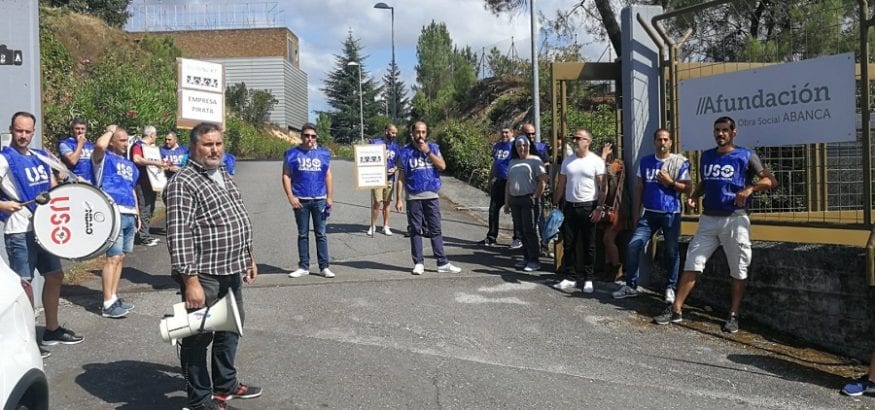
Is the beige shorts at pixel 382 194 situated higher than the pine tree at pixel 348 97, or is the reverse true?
the pine tree at pixel 348 97

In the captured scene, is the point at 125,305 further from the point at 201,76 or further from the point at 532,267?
the point at 532,267

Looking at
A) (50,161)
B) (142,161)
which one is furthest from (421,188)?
(142,161)

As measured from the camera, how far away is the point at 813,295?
20.9 feet

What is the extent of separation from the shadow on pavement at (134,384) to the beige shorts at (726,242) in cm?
447

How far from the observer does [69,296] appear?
7555 millimetres

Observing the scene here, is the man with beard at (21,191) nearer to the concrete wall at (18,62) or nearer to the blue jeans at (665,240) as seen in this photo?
the concrete wall at (18,62)

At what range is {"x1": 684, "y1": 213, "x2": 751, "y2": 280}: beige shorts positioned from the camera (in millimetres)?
6562

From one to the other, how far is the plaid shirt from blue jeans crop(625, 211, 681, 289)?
169 inches

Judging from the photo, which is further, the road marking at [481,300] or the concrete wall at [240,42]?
the concrete wall at [240,42]

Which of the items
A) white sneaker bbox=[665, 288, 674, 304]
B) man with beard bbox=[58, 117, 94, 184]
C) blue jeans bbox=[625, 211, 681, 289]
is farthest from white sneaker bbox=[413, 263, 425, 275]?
man with beard bbox=[58, 117, 94, 184]

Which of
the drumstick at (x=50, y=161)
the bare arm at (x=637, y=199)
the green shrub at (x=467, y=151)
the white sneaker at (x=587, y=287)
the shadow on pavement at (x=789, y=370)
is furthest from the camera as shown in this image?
the green shrub at (x=467, y=151)

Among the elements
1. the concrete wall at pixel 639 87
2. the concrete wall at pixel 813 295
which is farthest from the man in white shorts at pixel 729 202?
the concrete wall at pixel 639 87

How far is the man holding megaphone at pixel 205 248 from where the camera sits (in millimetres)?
4328

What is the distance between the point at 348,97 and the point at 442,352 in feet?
224
